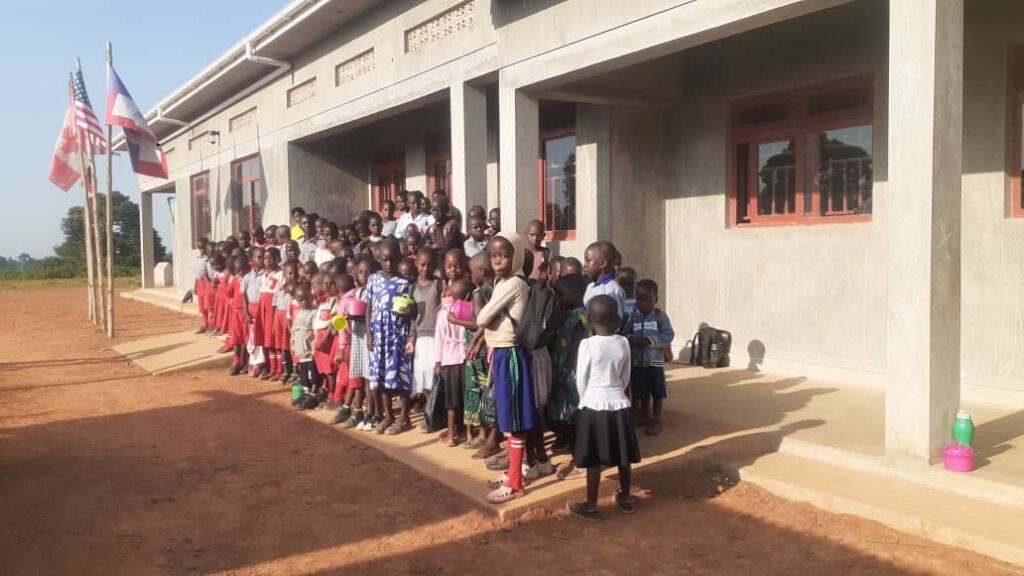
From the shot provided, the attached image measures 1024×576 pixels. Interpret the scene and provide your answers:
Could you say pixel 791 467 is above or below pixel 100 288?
below

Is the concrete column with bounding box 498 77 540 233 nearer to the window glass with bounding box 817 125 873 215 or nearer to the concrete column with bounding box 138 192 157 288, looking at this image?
the window glass with bounding box 817 125 873 215

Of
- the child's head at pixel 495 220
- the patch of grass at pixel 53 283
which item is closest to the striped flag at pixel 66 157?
the child's head at pixel 495 220

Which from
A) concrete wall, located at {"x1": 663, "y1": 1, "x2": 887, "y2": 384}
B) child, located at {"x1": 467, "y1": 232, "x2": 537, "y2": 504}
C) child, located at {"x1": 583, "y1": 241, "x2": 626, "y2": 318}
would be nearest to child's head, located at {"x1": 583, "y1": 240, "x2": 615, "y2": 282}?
child, located at {"x1": 583, "y1": 241, "x2": 626, "y2": 318}

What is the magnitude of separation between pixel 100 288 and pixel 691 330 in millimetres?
12007

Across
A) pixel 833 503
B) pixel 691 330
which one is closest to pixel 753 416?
pixel 833 503

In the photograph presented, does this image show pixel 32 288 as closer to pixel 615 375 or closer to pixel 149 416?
pixel 149 416

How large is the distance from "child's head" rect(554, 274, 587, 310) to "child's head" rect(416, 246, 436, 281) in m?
1.25

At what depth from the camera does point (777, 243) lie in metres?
7.44

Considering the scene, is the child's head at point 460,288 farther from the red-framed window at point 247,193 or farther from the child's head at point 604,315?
the red-framed window at point 247,193

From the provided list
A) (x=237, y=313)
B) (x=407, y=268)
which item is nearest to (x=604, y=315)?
(x=407, y=268)

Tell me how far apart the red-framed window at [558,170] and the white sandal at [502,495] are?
507 centimetres

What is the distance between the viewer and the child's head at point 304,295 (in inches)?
281

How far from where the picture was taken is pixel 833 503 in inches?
161

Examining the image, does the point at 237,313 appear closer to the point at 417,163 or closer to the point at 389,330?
the point at 389,330
